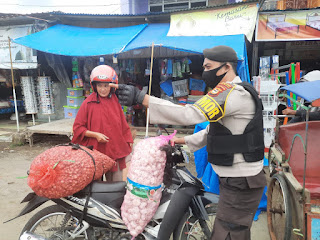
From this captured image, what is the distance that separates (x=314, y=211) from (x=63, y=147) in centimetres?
204

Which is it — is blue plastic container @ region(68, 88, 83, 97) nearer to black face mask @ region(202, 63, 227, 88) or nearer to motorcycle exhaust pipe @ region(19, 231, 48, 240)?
motorcycle exhaust pipe @ region(19, 231, 48, 240)

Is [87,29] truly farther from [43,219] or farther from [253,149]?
[253,149]

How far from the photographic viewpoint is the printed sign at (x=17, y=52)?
7.13m

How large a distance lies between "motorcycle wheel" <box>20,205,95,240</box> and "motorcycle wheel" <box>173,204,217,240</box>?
2.65 feet

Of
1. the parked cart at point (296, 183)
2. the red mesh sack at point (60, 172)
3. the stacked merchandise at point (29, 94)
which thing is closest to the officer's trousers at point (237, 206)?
the parked cart at point (296, 183)

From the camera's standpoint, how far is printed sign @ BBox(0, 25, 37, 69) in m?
7.13

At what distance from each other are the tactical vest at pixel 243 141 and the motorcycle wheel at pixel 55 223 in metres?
1.43

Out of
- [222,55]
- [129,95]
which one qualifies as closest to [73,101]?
[129,95]

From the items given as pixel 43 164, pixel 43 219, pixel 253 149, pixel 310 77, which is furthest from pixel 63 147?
pixel 310 77

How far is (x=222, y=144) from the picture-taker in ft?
5.32

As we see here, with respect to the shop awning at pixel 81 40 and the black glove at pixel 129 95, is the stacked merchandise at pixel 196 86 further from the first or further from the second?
the black glove at pixel 129 95

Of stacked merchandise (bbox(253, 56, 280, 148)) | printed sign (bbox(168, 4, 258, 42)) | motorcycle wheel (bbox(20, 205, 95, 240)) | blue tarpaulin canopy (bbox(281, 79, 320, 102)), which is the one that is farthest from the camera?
printed sign (bbox(168, 4, 258, 42))

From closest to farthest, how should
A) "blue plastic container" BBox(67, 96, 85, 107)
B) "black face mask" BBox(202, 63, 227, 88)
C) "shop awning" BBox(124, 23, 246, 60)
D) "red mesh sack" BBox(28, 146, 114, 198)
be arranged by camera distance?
"black face mask" BBox(202, 63, 227, 88)
"red mesh sack" BBox(28, 146, 114, 198)
"shop awning" BBox(124, 23, 246, 60)
"blue plastic container" BBox(67, 96, 85, 107)

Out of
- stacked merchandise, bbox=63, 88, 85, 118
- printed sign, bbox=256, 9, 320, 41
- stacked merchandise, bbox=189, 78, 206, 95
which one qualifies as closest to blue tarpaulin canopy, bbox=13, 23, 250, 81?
printed sign, bbox=256, 9, 320, 41
